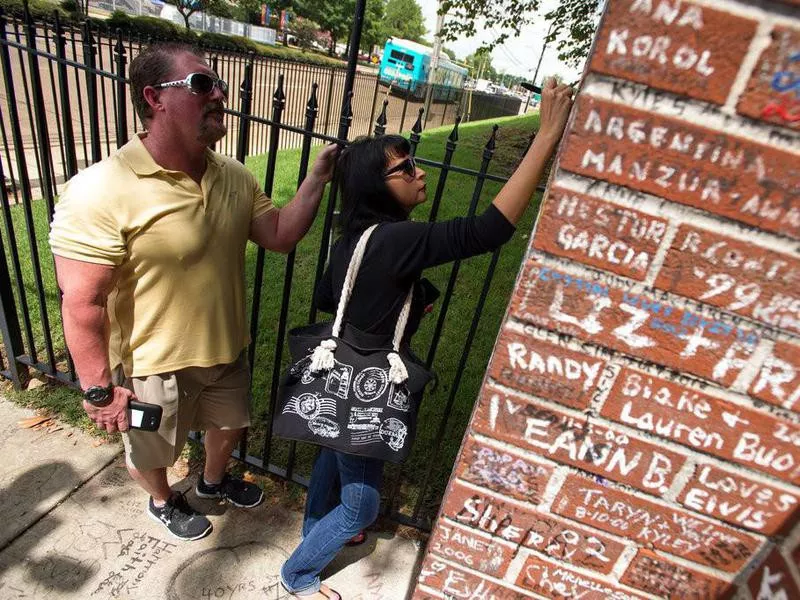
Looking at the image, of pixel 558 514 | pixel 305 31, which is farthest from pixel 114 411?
pixel 305 31

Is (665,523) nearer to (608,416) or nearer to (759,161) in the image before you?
(608,416)

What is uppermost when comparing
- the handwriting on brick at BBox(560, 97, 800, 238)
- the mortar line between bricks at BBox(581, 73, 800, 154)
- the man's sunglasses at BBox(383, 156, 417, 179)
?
the mortar line between bricks at BBox(581, 73, 800, 154)

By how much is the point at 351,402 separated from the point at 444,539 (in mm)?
554

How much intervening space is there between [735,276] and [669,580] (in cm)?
78

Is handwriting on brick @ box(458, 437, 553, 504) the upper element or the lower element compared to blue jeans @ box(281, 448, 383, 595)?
upper

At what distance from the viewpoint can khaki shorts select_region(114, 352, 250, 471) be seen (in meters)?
2.08

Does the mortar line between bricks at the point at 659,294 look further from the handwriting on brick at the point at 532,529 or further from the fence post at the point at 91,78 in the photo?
the fence post at the point at 91,78

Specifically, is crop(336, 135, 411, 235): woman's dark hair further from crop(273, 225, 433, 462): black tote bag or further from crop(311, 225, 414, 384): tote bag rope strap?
crop(273, 225, 433, 462): black tote bag

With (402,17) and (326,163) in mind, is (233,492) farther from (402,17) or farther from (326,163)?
(402,17)

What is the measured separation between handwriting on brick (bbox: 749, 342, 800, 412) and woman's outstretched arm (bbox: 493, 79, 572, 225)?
650 mm

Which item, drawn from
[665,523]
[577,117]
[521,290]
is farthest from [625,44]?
[665,523]

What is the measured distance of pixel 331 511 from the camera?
2.14 meters

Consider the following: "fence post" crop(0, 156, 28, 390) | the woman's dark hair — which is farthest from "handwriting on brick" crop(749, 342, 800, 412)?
"fence post" crop(0, 156, 28, 390)

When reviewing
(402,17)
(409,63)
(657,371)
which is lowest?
(409,63)
